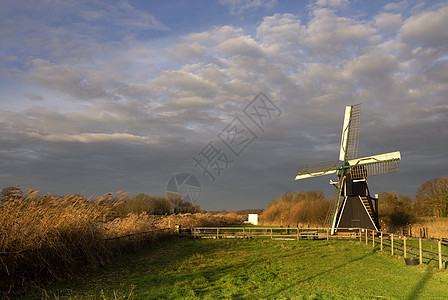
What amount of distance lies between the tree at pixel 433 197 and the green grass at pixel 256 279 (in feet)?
114

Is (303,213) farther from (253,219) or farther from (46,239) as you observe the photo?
(46,239)

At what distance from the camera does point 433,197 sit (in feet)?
147

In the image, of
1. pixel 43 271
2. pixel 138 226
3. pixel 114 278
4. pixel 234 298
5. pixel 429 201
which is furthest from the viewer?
pixel 429 201

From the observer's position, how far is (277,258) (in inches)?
583

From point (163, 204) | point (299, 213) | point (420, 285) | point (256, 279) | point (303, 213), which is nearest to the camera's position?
point (420, 285)

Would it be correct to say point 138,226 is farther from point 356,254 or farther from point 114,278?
point 356,254

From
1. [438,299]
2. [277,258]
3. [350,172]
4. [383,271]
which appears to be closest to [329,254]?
[277,258]

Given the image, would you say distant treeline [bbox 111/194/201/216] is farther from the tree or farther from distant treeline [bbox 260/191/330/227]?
the tree

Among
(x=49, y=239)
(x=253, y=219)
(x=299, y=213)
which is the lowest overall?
(x=253, y=219)

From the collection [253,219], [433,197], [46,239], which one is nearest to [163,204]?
[253,219]

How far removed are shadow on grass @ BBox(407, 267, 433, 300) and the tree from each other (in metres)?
37.1

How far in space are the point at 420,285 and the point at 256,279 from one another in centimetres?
458

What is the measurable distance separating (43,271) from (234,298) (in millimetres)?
5328

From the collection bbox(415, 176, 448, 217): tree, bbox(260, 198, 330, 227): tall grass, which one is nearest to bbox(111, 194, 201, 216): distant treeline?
bbox(260, 198, 330, 227): tall grass
